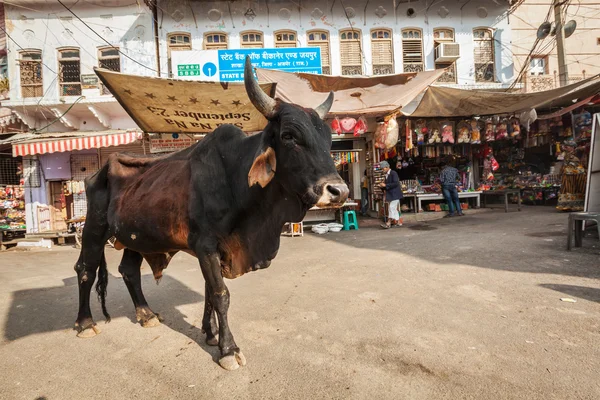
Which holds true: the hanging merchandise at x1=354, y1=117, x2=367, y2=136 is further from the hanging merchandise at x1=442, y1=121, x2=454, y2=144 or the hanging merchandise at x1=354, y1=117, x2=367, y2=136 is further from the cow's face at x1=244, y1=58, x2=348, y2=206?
the cow's face at x1=244, y1=58, x2=348, y2=206

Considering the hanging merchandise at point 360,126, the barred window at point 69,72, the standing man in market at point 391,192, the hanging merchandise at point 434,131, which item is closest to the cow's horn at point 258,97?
the hanging merchandise at point 360,126

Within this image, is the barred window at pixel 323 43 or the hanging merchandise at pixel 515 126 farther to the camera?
the barred window at pixel 323 43

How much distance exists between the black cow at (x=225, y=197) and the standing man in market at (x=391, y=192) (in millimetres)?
7041

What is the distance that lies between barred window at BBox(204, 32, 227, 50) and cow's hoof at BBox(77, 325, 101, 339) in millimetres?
12079

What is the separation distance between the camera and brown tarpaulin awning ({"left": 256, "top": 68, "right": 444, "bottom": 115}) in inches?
292

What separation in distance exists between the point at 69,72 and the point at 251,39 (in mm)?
6993

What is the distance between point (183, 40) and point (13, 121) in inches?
277

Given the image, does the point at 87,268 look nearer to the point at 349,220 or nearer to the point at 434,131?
the point at 349,220

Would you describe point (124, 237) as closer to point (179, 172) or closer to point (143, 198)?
point (143, 198)

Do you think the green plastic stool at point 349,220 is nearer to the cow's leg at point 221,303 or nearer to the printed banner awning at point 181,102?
the printed banner awning at point 181,102

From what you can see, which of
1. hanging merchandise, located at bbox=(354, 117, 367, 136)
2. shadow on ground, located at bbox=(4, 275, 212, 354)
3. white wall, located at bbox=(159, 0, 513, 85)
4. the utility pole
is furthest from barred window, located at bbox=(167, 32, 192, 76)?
the utility pole

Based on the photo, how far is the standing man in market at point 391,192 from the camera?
361 inches

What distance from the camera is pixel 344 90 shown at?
26.4ft

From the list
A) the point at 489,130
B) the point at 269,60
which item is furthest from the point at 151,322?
the point at 489,130
